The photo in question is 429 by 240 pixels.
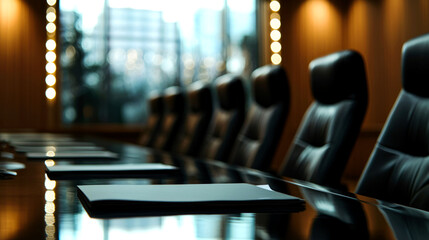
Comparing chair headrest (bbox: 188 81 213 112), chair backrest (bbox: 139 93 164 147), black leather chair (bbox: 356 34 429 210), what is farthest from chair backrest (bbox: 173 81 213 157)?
black leather chair (bbox: 356 34 429 210)

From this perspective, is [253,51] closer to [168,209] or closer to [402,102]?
[402,102]

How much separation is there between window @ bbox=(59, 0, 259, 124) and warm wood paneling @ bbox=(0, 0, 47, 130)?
28 cm

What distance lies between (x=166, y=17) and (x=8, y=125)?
2367 mm

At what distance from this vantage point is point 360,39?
274 inches

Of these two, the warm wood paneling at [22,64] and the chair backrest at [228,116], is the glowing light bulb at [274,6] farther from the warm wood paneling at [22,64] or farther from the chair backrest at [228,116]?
the chair backrest at [228,116]

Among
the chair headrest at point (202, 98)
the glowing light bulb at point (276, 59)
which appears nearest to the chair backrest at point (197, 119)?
the chair headrest at point (202, 98)

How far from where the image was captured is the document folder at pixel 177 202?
2.29 feet

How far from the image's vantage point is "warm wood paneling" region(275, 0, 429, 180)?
616 cm

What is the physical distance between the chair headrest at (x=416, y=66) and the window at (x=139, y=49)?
216 inches

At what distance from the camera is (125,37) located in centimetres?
688

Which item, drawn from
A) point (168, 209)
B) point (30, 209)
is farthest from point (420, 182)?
point (30, 209)

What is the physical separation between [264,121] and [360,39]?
4.73 meters

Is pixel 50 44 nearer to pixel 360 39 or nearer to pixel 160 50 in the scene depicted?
pixel 160 50

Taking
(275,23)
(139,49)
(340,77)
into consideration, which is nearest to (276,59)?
(275,23)
